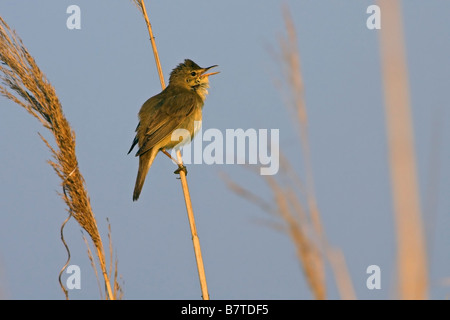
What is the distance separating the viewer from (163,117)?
17.3 feet

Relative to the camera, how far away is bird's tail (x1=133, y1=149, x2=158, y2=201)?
4.59 metres

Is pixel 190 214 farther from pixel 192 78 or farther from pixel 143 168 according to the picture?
pixel 192 78

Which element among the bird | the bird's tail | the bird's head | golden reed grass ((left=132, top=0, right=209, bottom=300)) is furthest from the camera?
the bird's head

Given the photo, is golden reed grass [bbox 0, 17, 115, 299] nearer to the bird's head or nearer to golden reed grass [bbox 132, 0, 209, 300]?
golden reed grass [bbox 132, 0, 209, 300]

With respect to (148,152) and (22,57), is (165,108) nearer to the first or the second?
(148,152)

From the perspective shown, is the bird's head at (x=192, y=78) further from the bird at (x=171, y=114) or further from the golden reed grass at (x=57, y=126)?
the golden reed grass at (x=57, y=126)

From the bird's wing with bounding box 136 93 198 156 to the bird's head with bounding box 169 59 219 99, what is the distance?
0.28 m

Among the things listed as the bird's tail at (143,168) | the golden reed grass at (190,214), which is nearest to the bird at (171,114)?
the bird's tail at (143,168)

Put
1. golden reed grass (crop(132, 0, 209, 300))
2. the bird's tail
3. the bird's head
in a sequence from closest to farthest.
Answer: golden reed grass (crop(132, 0, 209, 300)), the bird's tail, the bird's head

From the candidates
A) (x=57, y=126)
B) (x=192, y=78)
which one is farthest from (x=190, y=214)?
(x=192, y=78)

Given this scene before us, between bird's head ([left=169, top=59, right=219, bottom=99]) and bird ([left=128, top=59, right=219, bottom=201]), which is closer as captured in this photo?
bird ([left=128, top=59, right=219, bottom=201])

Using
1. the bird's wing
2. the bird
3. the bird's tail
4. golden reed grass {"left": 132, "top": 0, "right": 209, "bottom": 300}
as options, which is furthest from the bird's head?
golden reed grass {"left": 132, "top": 0, "right": 209, "bottom": 300}

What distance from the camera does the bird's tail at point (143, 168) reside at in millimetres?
4590
